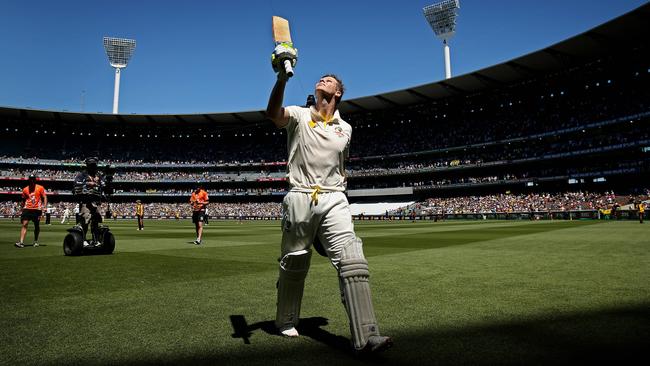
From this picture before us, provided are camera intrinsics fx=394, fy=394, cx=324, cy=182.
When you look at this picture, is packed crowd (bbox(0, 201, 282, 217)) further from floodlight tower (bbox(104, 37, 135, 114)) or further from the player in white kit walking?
the player in white kit walking

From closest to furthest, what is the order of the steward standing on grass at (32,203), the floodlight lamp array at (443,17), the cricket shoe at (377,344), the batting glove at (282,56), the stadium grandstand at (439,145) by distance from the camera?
1. the cricket shoe at (377,344)
2. the batting glove at (282,56)
3. the steward standing on grass at (32,203)
4. the stadium grandstand at (439,145)
5. the floodlight lamp array at (443,17)

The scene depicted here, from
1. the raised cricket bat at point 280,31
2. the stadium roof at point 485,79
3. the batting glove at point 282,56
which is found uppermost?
the stadium roof at point 485,79

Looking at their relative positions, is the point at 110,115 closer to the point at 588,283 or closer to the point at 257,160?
the point at 257,160

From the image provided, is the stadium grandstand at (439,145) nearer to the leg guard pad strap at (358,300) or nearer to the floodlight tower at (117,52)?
the floodlight tower at (117,52)

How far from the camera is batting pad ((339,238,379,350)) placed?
3.12 meters

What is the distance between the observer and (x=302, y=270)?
147 inches

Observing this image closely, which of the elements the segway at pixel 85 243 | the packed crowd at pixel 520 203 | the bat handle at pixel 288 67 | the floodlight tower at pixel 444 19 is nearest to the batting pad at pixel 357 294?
the bat handle at pixel 288 67

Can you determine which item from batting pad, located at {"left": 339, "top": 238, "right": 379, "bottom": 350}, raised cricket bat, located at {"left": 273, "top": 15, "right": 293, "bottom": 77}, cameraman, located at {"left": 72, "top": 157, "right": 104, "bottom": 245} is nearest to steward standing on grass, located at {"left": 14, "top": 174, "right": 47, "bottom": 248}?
cameraman, located at {"left": 72, "top": 157, "right": 104, "bottom": 245}

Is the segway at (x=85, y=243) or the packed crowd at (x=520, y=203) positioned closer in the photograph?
the segway at (x=85, y=243)

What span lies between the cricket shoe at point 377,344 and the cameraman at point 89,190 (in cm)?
891

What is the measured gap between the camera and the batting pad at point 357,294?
10.3 feet

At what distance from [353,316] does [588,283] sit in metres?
4.75

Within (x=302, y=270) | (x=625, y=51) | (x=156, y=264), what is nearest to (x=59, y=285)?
(x=156, y=264)

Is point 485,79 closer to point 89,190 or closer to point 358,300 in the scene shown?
point 89,190
